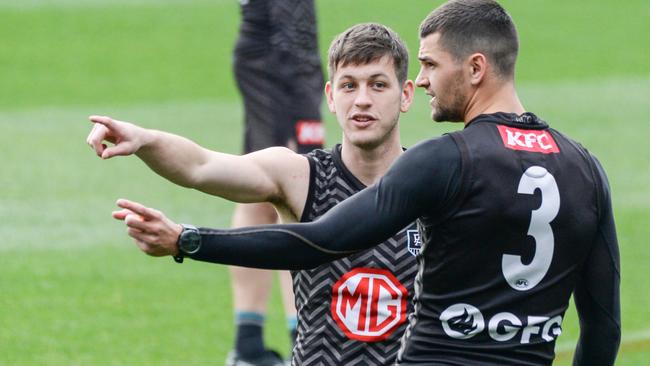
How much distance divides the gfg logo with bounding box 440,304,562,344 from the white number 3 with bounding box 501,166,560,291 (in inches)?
4.5

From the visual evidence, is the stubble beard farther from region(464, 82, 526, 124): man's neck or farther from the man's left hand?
the man's left hand

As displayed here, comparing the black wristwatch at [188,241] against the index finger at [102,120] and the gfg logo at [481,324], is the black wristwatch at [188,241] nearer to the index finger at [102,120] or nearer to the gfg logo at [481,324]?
the index finger at [102,120]

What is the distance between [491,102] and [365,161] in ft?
3.58

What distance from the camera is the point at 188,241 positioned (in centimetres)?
434

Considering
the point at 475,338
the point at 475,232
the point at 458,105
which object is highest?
the point at 458,105

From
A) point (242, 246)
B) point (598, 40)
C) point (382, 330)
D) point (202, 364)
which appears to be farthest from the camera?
point (598, 40)

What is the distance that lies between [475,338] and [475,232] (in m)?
0.37

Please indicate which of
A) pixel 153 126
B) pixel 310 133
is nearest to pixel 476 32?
pixel 310 133

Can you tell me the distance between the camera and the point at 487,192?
448 centimetres

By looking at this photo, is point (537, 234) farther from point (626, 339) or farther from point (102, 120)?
point (626, 339)

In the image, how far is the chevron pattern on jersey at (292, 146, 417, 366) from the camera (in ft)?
18.1

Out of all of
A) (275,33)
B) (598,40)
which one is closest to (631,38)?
(598,40)

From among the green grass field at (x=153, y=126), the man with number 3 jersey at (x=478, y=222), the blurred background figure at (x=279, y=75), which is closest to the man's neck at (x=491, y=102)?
the man with number 3 jersey at (x=478, y=222)

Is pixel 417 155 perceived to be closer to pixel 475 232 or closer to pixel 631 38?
pixel 475 232
